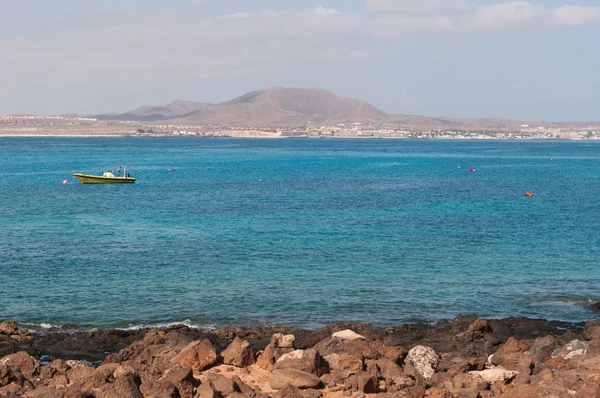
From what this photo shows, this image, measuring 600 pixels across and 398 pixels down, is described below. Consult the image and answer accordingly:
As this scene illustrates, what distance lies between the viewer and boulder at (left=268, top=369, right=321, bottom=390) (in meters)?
15.1

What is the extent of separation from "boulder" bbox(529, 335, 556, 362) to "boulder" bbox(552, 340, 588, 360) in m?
0.14

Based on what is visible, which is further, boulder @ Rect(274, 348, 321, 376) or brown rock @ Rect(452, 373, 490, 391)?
boulder @ Rect(274, 348, 321, 376)

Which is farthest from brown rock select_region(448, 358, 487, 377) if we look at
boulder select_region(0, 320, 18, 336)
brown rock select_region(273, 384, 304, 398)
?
boulder select_region(0, 320, 18, 336)

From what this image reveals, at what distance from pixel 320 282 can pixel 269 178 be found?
180 ft

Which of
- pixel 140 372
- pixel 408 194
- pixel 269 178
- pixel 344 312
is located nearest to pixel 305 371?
pixel 140 372

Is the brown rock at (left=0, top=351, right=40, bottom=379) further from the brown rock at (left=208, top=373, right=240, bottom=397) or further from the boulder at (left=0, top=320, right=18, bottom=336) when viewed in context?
the boulder at (left=0, top=320, right=18, bottom=336)

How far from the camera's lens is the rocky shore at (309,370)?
48.1 ft

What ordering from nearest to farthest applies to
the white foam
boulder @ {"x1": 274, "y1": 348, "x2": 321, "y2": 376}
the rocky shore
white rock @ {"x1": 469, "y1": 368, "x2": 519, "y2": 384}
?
the rocky shore
white rock @ {"x1": 469, "y1": 368, "x2": 519, "y2": 384}
boulder @ {"x1": 274, "y1": 348, "x2": 321, "y2": 376}
the white foam

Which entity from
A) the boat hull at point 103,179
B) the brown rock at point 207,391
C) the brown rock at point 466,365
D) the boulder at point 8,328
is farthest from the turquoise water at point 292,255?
the brown rock at point 207,391

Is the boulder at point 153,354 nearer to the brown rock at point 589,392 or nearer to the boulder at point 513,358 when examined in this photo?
the boulder at point 513,358

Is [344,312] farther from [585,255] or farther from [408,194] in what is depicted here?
[408,194]

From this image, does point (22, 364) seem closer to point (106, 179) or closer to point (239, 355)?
point (239, 355)

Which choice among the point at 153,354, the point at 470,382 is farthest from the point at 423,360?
the point at 153,354

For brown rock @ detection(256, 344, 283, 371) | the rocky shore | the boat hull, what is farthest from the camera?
the boat hull
